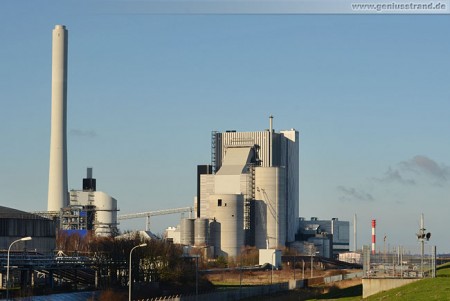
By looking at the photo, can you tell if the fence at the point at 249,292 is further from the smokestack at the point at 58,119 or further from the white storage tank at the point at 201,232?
the white storage tank at the point at 201,232

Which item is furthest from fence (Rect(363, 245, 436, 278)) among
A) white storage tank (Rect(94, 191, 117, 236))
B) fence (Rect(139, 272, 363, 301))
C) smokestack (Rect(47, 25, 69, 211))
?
white storage tank (Rect(94, 191, 117, 236))

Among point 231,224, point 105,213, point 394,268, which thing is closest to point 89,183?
point 105,213

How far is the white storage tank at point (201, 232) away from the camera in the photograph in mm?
197250

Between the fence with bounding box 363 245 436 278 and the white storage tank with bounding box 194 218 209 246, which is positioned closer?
the fence with bounding box 363 245 436 278

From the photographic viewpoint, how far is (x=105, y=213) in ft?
629

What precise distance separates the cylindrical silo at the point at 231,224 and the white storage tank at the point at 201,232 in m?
3.14

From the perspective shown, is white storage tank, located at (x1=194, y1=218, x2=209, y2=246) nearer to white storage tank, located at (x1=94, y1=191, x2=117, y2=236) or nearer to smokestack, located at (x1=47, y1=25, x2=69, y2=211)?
white storage tank, located at (x1=94, y1=191, x2=117, y2=236)

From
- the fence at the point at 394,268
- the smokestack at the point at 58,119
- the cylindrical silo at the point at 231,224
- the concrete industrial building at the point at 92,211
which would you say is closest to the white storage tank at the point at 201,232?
the cylindrical silo at the point at 231,224

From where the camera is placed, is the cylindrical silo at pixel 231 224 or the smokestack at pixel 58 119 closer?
the smokestack at pixel 58 119

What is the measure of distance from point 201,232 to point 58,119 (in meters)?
50.5

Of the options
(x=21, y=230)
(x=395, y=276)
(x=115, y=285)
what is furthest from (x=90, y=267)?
(x=395, y=276)

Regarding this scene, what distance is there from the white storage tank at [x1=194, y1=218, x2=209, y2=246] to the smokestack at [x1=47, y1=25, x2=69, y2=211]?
41641 millimetres

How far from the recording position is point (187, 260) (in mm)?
124438

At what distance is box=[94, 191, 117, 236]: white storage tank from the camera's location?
188500 millimetres
